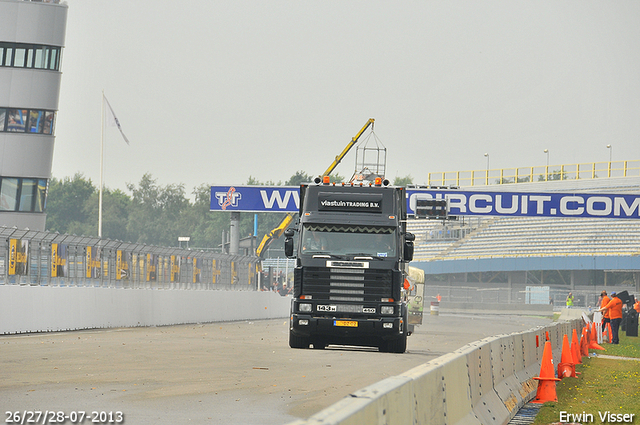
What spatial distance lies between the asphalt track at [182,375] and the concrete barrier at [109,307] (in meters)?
0.80

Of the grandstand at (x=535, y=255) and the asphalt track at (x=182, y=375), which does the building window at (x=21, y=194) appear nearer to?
the asphalt track at (x=182, y=375)

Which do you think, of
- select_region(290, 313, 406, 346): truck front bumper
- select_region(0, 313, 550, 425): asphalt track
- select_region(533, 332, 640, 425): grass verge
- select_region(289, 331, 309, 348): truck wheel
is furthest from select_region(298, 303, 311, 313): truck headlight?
select_region(533, 332, 640, 425): grass verge

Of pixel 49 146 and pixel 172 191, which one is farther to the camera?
pixel 172 191

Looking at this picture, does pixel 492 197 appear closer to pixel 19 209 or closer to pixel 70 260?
pixel 19 209

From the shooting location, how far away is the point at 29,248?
2388 cm

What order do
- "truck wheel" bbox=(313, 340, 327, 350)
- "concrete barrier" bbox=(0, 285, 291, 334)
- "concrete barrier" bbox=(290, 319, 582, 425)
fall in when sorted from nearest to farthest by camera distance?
"concrete barrier" bbox=(290, 319, 582, 425) → "truck wheel" bbox=(313, 340, 327, 350) → "concrete barrier" bbox=(0, 285, 291, 334)

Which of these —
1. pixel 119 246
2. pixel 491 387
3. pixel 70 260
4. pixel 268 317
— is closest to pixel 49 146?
pixel 268 317

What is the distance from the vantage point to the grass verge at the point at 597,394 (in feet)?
37.8

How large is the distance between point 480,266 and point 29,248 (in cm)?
5867

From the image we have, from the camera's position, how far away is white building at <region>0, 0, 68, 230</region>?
4622 cm

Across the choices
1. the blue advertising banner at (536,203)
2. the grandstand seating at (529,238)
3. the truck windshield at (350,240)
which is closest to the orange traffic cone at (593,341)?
the truck windshield at (350,240)

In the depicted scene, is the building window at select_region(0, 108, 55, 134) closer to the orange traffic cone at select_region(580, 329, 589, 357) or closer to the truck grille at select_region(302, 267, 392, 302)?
the truck grille at select_region(302, 267, 392, 302)

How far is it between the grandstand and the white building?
112ft

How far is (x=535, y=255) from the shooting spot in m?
76.3
